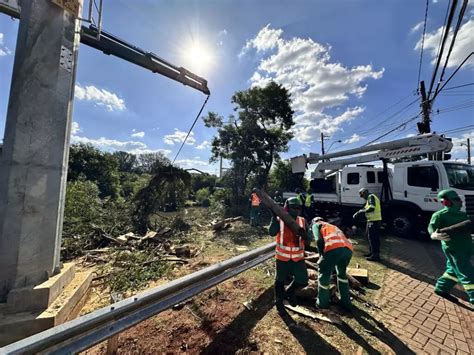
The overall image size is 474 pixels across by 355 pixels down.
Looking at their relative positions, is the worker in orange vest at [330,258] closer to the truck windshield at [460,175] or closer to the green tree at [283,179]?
the truck windshield at [460,175]

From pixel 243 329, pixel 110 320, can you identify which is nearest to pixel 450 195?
pixel 243 329

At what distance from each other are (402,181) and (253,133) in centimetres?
1088

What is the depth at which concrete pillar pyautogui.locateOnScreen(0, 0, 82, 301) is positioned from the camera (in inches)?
95.2

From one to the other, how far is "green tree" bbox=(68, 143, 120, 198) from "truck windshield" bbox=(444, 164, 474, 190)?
24.5 meters

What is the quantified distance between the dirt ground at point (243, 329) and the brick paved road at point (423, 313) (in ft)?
0.78

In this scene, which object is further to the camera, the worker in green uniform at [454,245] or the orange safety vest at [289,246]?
the worker in green uniform at [454,245]

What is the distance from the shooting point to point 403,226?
320 inches

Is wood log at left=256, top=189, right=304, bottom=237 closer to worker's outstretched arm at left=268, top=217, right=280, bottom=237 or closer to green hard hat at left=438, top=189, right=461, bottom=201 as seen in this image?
worker's outstretched arm at left=268, top=217, right=280, bottom=237

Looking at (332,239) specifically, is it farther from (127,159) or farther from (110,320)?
(127,159)

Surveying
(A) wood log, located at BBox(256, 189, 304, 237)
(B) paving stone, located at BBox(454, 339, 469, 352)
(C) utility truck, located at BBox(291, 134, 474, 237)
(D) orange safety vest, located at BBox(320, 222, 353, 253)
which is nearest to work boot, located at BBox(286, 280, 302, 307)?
(D) orange safety vest, located at BBox(320, 222, 353, 253)

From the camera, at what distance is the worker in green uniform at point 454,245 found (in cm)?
377

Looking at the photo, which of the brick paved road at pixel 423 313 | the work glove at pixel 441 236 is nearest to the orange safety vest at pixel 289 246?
the brick paved road at pixel 423 313

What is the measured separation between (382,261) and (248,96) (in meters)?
14.7

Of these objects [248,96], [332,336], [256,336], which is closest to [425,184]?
[332,336]
